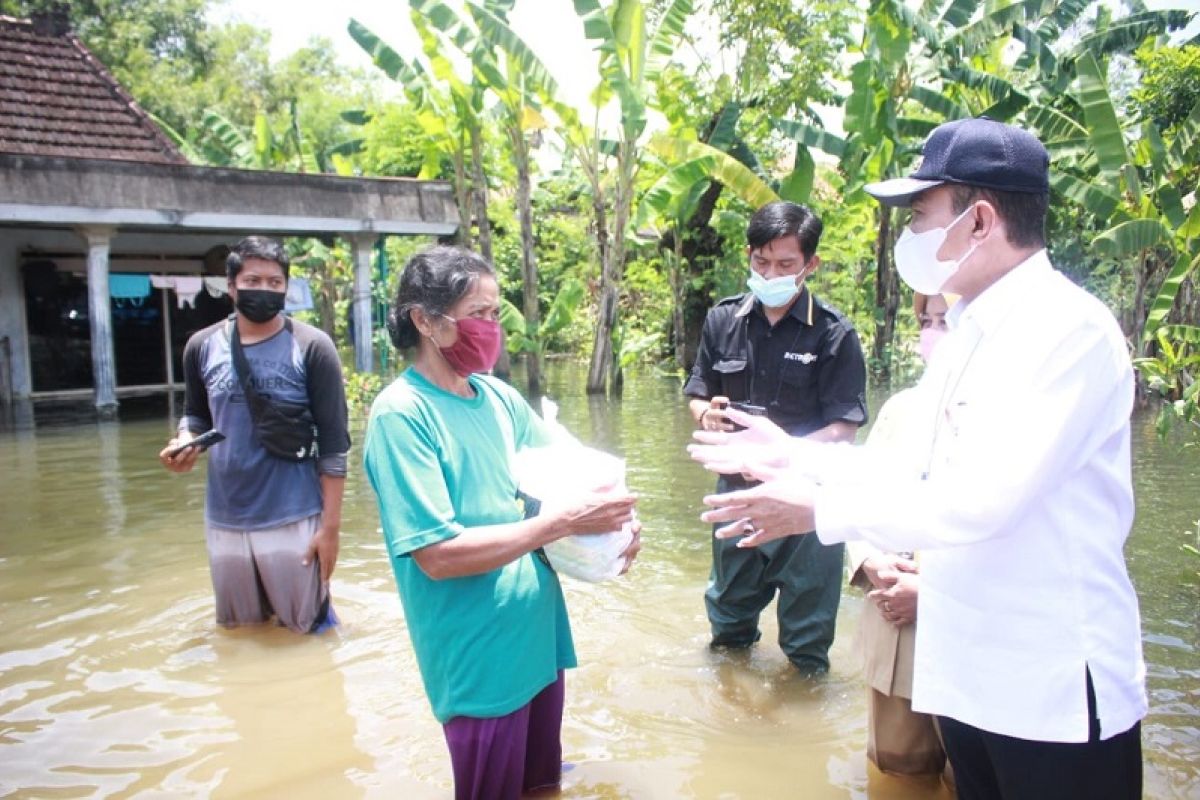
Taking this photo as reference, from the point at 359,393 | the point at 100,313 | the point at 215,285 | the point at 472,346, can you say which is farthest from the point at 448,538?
the point at 215,285

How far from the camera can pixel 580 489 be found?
2436mm

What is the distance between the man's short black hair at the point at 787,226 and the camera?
3.77 metres

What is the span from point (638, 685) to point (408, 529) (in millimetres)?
2196

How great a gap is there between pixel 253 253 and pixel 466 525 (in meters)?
2.28

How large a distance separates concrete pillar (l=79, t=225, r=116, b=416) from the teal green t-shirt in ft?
42.5

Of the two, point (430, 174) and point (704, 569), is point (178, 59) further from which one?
point (704, 569)

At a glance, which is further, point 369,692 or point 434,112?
point 434,112

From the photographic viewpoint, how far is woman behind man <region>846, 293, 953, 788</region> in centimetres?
274

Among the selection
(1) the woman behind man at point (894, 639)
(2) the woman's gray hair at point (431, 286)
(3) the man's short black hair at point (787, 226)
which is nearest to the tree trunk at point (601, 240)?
(3) the man's short black hair at point (787, 226)

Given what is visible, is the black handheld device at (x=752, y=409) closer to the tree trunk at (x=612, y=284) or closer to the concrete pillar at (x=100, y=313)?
the tree trunk at (x=612, y=284)

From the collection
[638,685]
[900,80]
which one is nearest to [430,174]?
[900,80]

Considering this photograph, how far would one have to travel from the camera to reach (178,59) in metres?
28.8

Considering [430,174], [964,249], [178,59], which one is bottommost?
[964,249]

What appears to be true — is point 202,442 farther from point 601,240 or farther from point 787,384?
point 601,240
